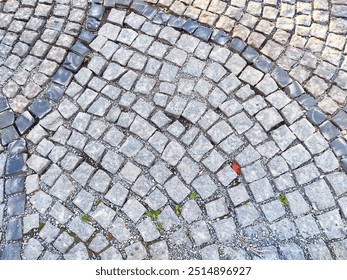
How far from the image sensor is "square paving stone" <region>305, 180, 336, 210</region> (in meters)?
3.29

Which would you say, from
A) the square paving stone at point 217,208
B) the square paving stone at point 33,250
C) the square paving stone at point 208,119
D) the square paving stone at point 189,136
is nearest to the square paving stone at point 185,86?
the square paving stone at point 208,119

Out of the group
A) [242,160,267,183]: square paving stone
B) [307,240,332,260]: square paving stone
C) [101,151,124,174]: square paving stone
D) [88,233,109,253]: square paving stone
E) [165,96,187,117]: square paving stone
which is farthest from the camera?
[165,96,187,117]: square paving stone

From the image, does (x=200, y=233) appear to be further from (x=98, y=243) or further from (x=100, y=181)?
(x=100, y=181)

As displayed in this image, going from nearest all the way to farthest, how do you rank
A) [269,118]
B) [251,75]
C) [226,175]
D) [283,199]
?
1. [283,199]
2. [226,175]
3. [269,118]
4. [251,75]

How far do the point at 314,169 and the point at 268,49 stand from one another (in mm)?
1291

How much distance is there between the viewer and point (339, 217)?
3.23 m

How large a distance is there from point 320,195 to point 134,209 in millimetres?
1528

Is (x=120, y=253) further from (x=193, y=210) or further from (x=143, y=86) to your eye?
(x=143, y=86)

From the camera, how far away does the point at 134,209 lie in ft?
11.0

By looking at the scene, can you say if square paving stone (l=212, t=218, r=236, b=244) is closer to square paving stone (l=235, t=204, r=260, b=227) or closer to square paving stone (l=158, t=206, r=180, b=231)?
square paving stone (l=235, t=204, r=260, b=227)

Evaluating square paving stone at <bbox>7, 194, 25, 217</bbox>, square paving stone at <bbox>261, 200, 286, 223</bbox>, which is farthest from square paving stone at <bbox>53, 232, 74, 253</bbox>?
square paving stone at <bbox>261, 200, 286, 223</bbox>

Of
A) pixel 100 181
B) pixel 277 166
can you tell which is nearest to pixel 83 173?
pixel 100 181

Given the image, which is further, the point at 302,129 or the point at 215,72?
the point at 215,72
